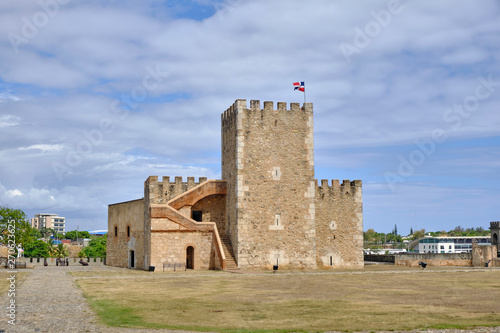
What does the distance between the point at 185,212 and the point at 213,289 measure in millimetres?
17138

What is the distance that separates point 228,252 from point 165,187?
7942 mm

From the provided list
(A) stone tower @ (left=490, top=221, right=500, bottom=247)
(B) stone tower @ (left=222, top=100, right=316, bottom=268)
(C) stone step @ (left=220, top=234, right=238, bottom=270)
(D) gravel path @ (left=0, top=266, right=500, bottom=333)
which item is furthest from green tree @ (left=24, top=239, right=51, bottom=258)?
(A) stone tower @ (left=490, top=221, right=500, bottom=247)

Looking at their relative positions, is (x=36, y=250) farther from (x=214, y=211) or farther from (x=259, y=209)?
(x=259, y=209)

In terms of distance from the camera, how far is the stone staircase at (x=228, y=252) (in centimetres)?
3762

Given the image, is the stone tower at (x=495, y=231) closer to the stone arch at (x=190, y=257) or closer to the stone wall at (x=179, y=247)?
the stone wall at (x=179, y=247)

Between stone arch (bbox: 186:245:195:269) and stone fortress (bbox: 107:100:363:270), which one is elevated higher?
stone fortress (bbox: 107:100:363:270)

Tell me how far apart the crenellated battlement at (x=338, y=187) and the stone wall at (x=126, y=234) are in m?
14.1

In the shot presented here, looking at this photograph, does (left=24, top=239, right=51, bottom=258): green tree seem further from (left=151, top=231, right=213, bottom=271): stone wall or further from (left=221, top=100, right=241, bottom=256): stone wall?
(left=151, top=231, right=213, bottom=271): stone wall

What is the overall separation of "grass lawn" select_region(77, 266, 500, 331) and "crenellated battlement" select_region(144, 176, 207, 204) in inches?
552

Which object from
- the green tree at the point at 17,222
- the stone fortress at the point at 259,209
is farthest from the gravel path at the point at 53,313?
the green tree at the point at 17,222

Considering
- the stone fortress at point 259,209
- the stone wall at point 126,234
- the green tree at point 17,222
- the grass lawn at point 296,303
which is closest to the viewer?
the grass lawn at point 296,303

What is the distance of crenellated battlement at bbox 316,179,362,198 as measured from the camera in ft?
137

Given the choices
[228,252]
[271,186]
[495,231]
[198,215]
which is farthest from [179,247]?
[495,231]

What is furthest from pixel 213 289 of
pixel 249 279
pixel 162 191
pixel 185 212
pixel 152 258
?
pixel 162 191
